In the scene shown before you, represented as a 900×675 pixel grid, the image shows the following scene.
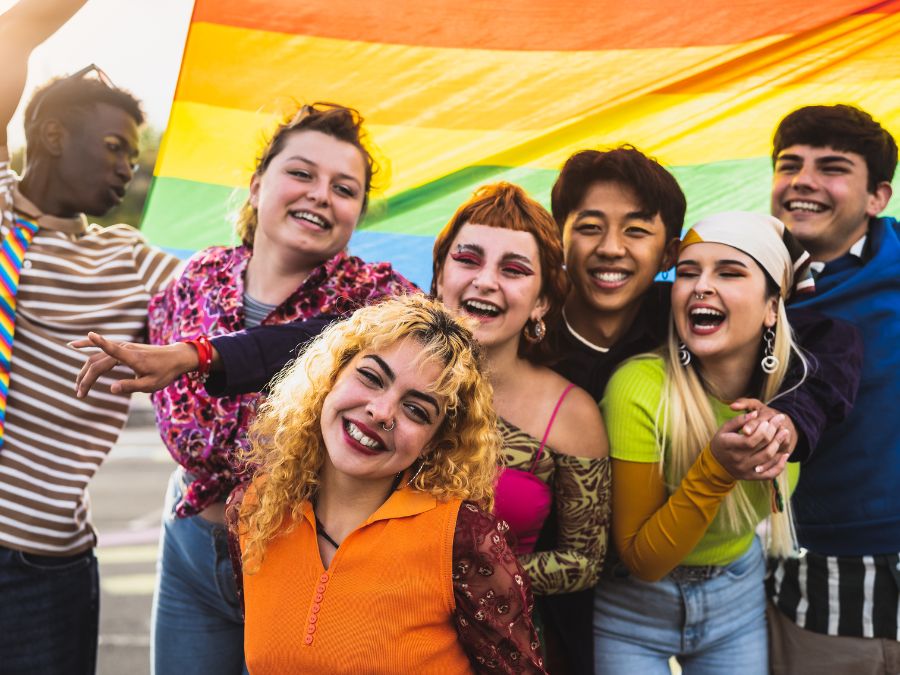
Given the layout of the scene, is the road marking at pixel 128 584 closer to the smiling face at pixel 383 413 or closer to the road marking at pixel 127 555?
the road marking at pixel 127 555

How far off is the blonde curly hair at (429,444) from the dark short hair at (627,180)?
850 millimetres

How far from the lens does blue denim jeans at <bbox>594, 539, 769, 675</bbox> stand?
2768 millimetres

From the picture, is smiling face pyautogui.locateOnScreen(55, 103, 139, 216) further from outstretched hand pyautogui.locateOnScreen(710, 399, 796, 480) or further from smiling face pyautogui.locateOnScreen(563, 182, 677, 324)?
outstretched hand pyautogui.locateOnScreen(710, 399, 796, 480)

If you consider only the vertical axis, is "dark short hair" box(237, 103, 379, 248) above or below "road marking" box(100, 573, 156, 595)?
above

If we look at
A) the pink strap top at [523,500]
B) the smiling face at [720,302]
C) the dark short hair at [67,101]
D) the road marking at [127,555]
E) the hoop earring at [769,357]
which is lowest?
the road marking at [127,555]

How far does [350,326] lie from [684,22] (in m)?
1.76

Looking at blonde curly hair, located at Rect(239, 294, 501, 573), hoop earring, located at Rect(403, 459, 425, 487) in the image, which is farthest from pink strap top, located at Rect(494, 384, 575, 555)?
hoop earring, located at Rect(403, 459, 425, 487)

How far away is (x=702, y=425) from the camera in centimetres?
272

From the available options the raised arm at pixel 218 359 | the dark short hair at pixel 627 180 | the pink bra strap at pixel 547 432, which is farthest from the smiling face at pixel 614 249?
the raised arm at pixel 218 359

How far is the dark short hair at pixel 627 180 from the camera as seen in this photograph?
3.01m

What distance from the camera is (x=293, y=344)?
2.64 metres

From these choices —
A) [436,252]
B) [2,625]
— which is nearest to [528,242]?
[436,252]

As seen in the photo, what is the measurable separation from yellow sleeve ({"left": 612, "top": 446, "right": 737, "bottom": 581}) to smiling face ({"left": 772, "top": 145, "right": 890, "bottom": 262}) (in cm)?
100

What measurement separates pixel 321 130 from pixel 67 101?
913 mm
